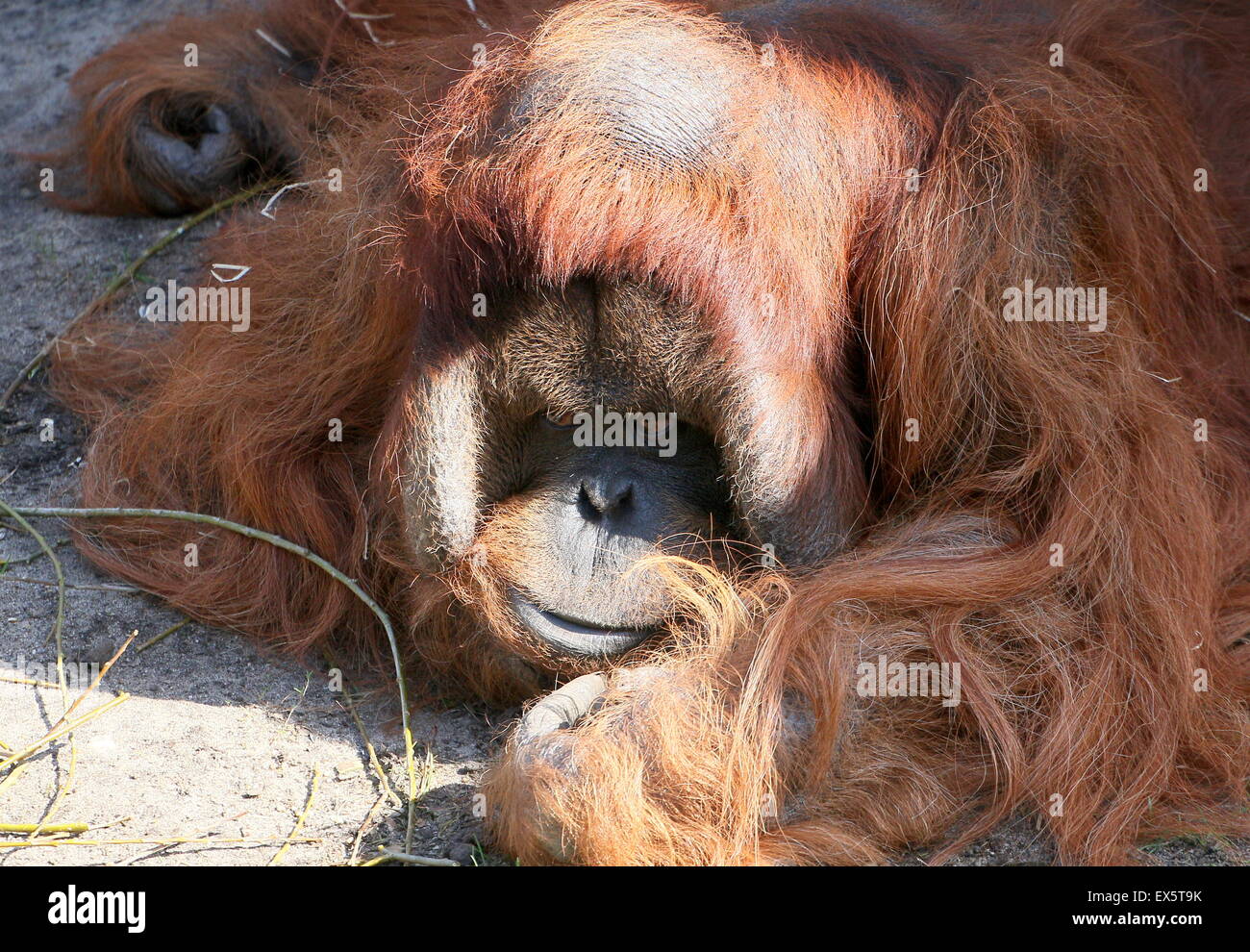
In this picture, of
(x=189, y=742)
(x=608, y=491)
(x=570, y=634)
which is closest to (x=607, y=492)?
(x=608, y=491)

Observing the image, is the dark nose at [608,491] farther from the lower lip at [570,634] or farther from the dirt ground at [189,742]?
the dirt ground at [189,742]

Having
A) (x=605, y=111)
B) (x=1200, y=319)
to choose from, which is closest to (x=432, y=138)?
(x=605, y=111)

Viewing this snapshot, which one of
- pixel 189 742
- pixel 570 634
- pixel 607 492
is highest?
pixel 607 492

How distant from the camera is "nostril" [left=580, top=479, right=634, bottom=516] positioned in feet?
7.57

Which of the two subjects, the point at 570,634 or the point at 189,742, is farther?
the point at 189,742

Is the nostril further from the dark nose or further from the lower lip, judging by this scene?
the lower lip

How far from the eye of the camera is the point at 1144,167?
248 centimetres

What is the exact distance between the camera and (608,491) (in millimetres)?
2312

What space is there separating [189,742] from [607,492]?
89 centimetres

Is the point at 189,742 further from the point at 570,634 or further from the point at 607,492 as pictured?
the point at 607,492

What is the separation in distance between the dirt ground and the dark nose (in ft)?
1.77

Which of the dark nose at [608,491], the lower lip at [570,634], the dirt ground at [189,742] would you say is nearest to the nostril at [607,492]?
the dark nose at [608,491]

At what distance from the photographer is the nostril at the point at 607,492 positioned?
90.9 inches

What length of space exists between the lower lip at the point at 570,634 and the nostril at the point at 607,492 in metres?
0.20
